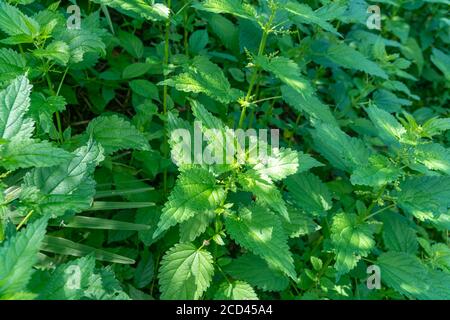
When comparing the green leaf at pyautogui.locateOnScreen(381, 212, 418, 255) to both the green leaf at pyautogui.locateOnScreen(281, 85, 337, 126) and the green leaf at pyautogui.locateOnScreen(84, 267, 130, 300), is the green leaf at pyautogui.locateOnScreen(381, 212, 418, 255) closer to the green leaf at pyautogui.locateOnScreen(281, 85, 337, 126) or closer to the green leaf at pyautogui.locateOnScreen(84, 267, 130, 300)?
the green leaf at pyautogui.locateOnScreen(281, 85, 337, 126)

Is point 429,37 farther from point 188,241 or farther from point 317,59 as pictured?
point 188,241

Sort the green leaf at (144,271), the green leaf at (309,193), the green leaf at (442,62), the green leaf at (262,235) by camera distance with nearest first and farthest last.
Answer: the green leaf at (262,235), the green leaf at (309,193), the green leaf at (144,271), the green leaf at (442,62)

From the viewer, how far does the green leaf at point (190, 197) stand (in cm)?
156

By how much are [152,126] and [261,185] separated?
887 mm

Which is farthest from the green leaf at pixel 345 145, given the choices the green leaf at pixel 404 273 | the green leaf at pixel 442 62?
the green leaf at pixel 442 62

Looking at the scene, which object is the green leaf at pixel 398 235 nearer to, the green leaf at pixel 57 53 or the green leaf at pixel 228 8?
the green leaf at pixel 228 8

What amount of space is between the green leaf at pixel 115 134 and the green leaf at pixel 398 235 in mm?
1077

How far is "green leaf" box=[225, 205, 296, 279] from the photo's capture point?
1.63 meters

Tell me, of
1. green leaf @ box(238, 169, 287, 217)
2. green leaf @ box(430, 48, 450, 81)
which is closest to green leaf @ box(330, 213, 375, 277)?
green leaf @ box(238, 169, 287, 217)

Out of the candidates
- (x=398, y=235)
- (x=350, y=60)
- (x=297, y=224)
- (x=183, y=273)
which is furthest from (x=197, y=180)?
(x=350, y=60)

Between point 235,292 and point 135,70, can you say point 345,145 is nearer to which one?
point 235,292

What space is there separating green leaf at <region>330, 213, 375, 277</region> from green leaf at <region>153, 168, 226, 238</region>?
18.5 inches

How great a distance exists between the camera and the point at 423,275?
194cm
